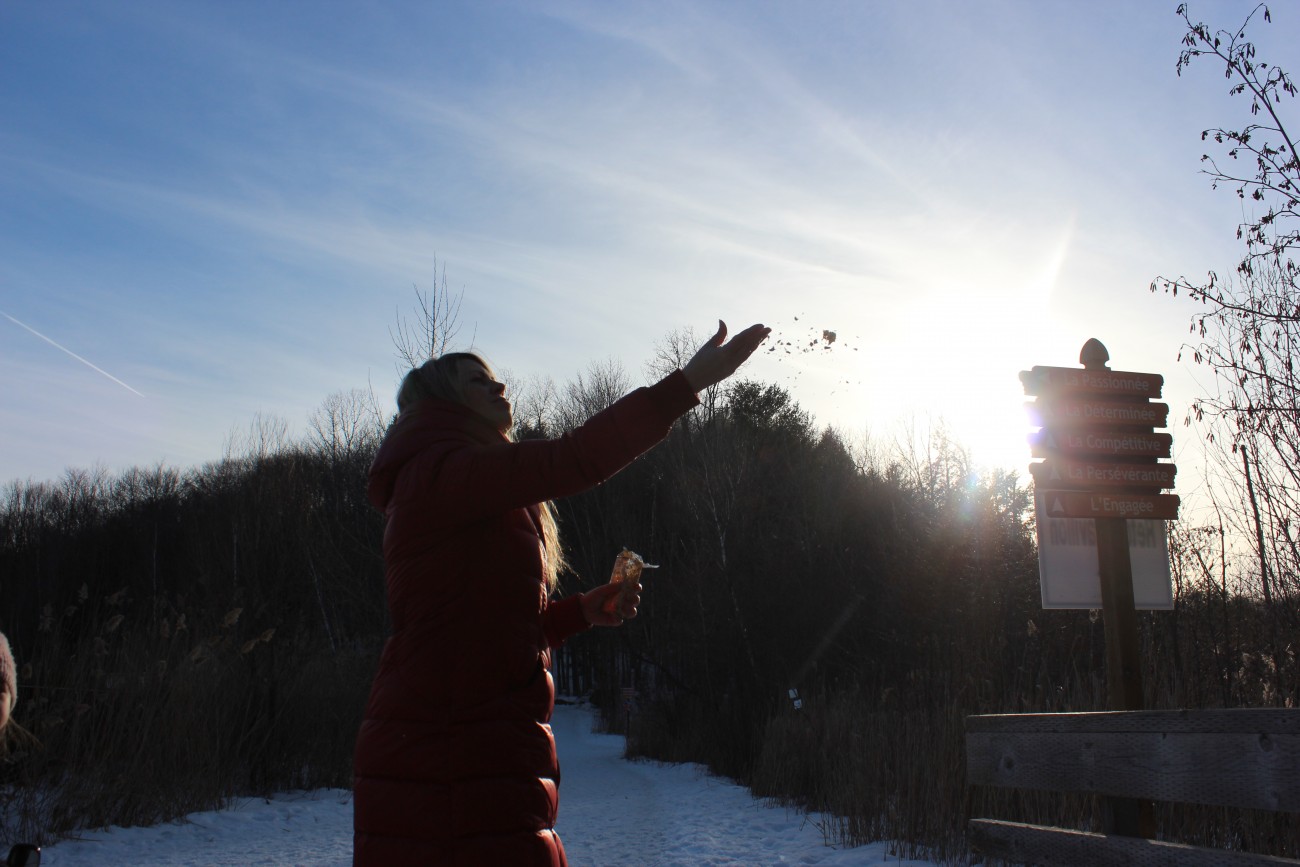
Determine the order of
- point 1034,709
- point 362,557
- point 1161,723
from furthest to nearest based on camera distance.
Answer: point 362,557, point 1034,709, point 1161,723

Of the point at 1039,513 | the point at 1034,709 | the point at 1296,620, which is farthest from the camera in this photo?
the point at 1034,709

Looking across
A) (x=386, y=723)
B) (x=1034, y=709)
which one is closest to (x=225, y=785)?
(x=1034, y=709)

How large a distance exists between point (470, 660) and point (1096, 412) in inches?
172

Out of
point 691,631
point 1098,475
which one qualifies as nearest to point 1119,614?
A: point 1098,475

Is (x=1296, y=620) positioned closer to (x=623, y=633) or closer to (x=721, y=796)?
(x=721, y=796)

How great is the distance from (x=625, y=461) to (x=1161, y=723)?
2.98 m

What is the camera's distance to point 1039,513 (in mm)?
5426

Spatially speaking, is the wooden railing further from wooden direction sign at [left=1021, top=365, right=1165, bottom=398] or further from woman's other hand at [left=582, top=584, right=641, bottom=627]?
woman's other hand at [left=582, top=584, right=641, bottom=627]

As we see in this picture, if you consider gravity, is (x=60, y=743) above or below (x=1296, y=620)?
below

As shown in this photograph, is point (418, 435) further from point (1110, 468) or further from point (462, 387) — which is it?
point (1110, 468)

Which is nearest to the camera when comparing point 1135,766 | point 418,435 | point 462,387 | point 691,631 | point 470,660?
point 470,660

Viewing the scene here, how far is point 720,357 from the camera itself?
7.51 ft

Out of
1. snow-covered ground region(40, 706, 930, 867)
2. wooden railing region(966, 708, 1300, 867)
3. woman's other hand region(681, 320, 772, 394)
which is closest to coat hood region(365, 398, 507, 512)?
woman's other hand region(681, 320, 772, 394)

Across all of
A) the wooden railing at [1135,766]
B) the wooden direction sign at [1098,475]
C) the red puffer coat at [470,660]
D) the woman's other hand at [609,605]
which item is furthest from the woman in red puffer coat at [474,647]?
the wooden direction sign at [1098,475]
